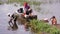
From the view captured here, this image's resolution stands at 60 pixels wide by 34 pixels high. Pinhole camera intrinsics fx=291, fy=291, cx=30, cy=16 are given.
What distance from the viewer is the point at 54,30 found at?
287cm

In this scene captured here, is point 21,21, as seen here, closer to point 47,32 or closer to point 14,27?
point 14,27

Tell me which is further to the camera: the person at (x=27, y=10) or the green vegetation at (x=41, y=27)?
the person at (x=27, y=10)

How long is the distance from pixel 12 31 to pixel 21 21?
0.15 meters

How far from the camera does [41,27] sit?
298 cm

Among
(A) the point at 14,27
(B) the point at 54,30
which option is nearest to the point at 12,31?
(A) the point at 14,27

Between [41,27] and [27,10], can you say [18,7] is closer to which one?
[27,10]

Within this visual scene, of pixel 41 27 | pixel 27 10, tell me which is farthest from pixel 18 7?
pixel 41 27

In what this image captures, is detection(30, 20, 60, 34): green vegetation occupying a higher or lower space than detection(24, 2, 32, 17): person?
lower

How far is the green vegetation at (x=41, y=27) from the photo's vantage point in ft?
9.51

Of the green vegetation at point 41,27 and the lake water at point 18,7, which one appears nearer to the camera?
the green vegetation at point 41,27

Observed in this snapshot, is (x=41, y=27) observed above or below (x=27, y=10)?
below

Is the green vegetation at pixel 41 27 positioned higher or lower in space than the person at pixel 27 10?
lower

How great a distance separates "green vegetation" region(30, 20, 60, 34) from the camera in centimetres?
290

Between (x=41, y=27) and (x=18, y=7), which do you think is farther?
(x=18, y=7)
